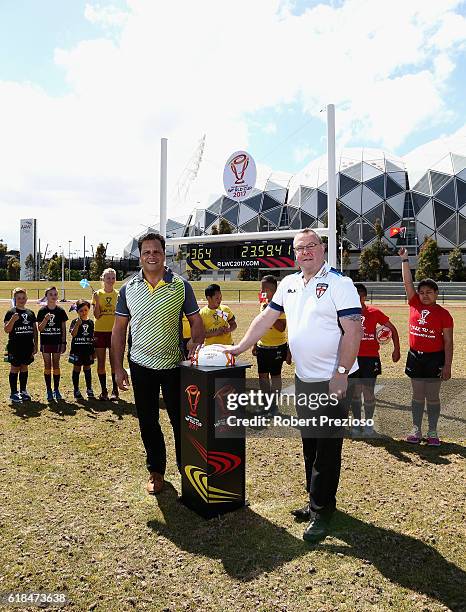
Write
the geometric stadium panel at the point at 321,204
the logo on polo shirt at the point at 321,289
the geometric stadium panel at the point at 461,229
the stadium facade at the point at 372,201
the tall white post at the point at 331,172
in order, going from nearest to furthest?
the logo on polo shirt at the point at 321,289 → the tall white post at the point at 331,172 → the geometric stadium panel at the point at 321,204 → the stadium facade at the point at 372,201 → the geometric stadium panel at the point at 461,229

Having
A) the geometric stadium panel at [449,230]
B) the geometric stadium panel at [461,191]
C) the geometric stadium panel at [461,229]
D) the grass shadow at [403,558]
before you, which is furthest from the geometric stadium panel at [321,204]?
the grass shadow at [403,558]

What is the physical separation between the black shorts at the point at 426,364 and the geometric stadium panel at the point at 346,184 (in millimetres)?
67170

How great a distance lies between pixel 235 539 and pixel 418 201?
2828 inches

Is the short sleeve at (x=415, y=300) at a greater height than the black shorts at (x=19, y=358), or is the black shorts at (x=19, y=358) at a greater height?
the short sleeve at (x=415, y=300)

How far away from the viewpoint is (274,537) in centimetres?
359

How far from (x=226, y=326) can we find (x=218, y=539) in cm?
351

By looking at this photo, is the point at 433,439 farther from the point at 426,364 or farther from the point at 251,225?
the point at 251,225

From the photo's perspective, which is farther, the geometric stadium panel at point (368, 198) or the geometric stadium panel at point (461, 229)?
the geometric stadium panel at point (368, 198)

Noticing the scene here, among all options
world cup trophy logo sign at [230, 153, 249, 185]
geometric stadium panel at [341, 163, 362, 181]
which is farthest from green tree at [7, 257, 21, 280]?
world cup trophy logo sign at [230, 153, 249, 185]

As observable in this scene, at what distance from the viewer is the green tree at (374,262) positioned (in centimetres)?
6106

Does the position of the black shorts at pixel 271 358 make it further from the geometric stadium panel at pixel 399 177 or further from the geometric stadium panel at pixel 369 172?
the geometric stadium panel at pixel 399 177

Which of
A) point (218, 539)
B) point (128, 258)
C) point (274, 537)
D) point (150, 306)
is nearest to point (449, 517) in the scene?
point (274, 537)

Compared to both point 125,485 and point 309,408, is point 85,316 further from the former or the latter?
point 309,408

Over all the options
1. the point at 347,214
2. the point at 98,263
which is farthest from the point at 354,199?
the point at 98,263
